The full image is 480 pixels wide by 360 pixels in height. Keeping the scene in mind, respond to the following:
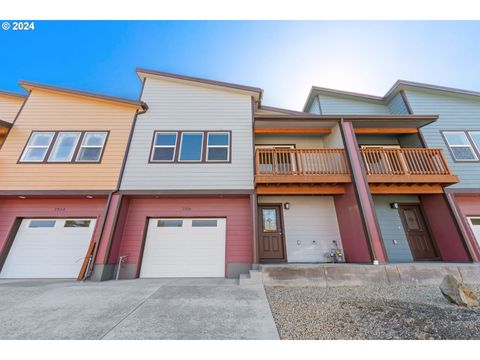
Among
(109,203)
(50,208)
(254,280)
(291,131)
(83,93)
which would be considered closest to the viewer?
(254,280)

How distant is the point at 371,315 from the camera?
2.83 meters

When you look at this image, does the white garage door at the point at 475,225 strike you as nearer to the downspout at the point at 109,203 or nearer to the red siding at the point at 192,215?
the red siding at the point at 192,215

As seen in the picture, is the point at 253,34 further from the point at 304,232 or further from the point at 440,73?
the point at 440,73

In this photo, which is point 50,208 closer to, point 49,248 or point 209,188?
point 49,248

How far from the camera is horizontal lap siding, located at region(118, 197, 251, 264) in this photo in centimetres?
622

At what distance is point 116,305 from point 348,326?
382cm

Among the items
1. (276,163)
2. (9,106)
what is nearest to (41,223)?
(9,106)

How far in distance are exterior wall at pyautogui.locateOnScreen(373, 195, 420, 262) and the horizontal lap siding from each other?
5.25 meters

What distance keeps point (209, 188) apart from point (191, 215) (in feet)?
4.05

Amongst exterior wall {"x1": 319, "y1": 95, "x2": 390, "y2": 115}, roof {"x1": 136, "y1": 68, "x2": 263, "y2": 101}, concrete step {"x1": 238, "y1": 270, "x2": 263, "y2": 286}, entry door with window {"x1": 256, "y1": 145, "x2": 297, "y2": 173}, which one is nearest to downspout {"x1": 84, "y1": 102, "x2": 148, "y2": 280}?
roof {"x1": 136, "y1": 68, "x2": 263, "y2": 101}

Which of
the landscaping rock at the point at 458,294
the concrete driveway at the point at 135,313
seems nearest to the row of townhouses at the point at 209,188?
the concrete driveway at the point at 135,313

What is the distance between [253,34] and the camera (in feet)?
21.8
